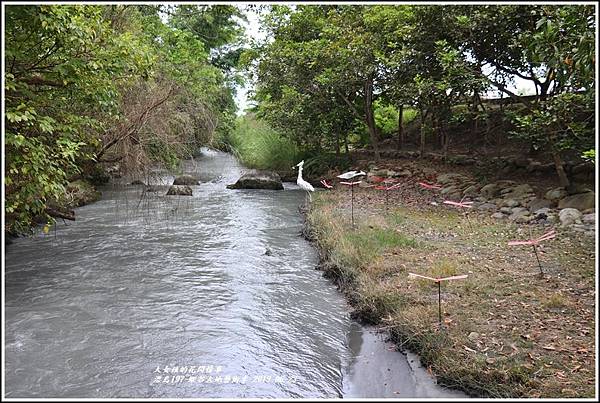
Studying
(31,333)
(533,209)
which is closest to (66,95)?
(31,333)

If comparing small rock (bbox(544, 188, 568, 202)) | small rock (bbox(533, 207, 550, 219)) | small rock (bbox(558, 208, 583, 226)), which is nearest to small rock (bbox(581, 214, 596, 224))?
small rock (bbox(558, 208, 583, 226))

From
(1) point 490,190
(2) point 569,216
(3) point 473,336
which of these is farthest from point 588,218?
(3) point 473,336

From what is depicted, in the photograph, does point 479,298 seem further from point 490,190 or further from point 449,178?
point 449,178

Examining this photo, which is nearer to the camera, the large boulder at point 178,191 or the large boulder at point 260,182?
the large boulder at point 178,191

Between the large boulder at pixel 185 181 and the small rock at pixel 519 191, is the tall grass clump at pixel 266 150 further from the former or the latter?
the small rock at pixel 519 191

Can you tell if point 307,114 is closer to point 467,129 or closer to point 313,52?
point 313,52

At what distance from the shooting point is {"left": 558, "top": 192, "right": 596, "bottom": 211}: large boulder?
713 cm

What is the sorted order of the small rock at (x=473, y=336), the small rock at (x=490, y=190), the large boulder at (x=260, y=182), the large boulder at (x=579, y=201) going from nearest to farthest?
the small rock at (x=473, y=336)
the large boulder at (x=579, y=201)
the small rock at (x=490, y=190)
the large boulder at (x=260, y=182)

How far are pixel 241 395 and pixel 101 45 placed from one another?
150 inches

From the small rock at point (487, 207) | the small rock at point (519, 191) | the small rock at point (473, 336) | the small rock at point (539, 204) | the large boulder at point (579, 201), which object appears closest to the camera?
the small rock at point (473, 336)

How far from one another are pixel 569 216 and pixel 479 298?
324 centimetres

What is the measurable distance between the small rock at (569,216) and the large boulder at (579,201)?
255 millimetres

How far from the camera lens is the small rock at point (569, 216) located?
6.73 m

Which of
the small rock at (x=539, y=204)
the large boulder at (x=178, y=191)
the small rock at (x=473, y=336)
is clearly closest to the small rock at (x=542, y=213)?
the small rock at (x=539, y=204)
